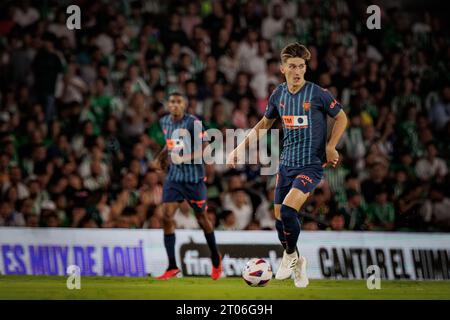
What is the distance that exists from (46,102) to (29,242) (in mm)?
4073

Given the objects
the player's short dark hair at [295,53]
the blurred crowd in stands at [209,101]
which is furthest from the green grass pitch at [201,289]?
the player's short dark hair at [295,53]

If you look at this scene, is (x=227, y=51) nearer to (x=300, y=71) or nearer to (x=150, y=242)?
(x=150, y=242)

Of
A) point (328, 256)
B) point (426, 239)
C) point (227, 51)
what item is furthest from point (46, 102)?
point (426, 239)

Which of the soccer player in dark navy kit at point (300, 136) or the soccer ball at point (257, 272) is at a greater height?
the soccer player in dark navy kit at point (300, 136)

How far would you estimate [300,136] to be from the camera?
9891mm

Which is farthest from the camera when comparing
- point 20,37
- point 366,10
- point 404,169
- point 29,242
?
point 366,10

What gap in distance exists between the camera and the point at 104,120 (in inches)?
637

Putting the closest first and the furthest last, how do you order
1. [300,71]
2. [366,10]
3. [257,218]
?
[300,71] → [257,218] → [366,10]

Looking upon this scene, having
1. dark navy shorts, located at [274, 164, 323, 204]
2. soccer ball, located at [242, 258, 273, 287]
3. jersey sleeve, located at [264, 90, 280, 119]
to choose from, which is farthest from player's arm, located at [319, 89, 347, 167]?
soccer ball, located at [242, 258, 273, 287]

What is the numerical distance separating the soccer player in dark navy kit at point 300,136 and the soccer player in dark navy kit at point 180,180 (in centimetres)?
214

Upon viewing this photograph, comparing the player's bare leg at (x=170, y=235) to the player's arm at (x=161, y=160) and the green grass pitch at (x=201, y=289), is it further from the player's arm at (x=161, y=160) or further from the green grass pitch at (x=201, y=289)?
the player's arm at (x=161, y=160)

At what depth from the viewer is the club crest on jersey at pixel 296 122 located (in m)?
9.84

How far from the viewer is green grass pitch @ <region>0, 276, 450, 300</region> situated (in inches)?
383

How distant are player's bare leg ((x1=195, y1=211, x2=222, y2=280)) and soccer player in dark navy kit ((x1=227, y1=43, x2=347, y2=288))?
2.21 m
